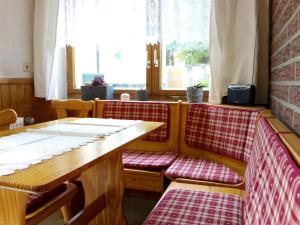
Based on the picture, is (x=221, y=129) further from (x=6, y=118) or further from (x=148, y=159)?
(x=6, y=118)

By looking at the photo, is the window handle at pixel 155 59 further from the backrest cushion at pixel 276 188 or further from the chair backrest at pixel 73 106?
the backrest cushion at pixel 276 188

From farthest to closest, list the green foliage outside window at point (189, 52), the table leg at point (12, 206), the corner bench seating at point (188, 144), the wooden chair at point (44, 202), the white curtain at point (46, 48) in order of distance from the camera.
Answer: the white curtain at point (46, 48) → the green foliage outside window at point (189, 52) → the corner bench seating at point (188, 144) → the wooden chair at point (44, 202) → the table leg at point (12, 206)

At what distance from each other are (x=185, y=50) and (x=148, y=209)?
1.45 metres

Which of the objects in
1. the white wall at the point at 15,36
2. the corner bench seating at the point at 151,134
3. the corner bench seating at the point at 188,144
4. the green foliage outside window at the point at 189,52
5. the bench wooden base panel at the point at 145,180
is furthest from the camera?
the white wall at the point at 15,36

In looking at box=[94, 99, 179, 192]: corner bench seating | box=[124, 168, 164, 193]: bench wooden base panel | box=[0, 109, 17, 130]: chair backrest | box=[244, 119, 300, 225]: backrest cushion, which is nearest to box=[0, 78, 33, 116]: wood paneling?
box=[94, 99, 179, 192]: corner bench seating

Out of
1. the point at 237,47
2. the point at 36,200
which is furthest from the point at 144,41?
the point at 36,200

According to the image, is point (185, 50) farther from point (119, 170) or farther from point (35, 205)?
point (35, 205)

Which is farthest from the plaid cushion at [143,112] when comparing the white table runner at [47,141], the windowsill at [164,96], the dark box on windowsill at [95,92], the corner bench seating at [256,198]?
the corner bench seating at [256,198]

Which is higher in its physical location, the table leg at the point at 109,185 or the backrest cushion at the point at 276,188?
the backrest cushion at the point at 276,188

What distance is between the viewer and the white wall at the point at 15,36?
9.60ft

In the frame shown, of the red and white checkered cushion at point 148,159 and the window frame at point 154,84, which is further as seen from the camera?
the window frame at point 154,84

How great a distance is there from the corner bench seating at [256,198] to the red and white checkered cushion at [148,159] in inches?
15.1

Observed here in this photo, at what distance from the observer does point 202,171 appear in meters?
2.08

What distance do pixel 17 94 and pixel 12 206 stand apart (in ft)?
6.99
